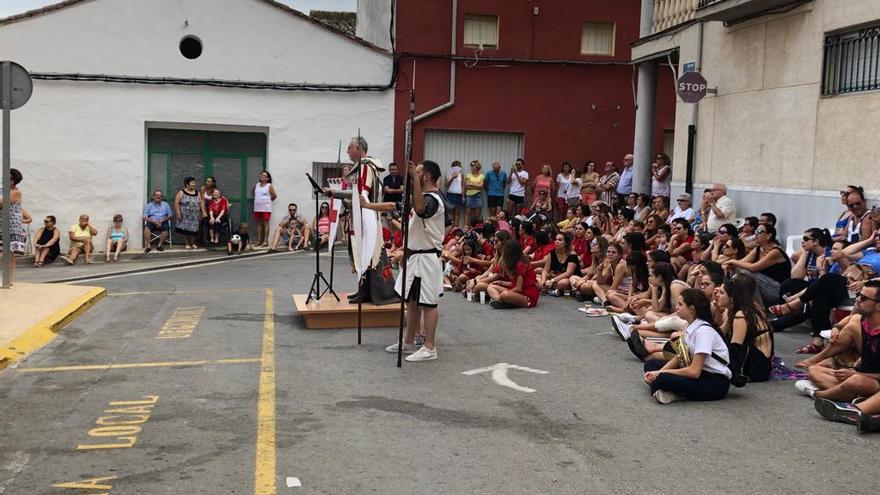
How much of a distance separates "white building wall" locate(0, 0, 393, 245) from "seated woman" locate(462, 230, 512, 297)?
9.63 metres

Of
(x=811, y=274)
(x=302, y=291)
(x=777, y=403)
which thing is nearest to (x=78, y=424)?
(x=777, y=403)

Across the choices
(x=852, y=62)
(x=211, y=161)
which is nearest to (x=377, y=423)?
Answer: (x=852, y=62)

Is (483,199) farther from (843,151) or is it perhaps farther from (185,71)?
(843,151)

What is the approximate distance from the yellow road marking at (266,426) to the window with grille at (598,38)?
52.6 ft

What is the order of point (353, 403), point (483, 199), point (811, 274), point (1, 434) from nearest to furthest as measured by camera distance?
point (1, 434)
point (353, 403)
point (811, 274)
point (483, 199)

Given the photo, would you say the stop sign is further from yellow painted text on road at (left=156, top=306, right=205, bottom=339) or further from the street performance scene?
yellow painted text on road at (left=156, top=306, right=205, bottom=339)

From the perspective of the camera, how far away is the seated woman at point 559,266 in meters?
14.9

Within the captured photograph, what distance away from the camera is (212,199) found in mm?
22250

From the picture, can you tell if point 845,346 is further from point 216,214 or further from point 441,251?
point 216,214

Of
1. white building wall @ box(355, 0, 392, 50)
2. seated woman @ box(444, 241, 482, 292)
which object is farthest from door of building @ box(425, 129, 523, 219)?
seated woman @ box(444, 241, 482, 292)

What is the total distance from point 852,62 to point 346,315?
802 cm

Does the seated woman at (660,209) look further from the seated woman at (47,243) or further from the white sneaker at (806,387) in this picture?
the seated woman at (47,243)

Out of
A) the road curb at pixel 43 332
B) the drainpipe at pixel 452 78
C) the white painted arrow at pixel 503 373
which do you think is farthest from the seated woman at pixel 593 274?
the drainpipe at pixel 452 78

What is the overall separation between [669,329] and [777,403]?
6.81 feet
